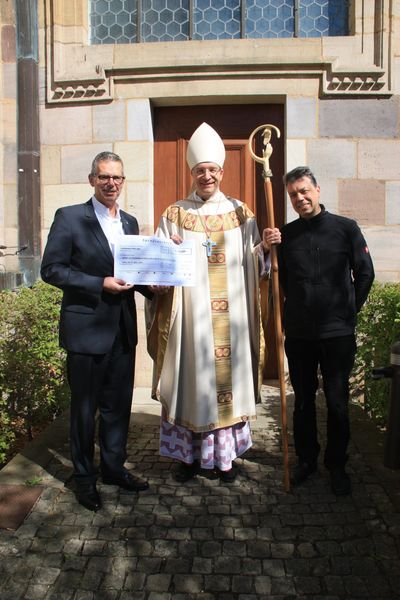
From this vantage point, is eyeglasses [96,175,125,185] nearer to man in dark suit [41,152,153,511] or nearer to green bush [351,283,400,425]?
man in dark suit [41,152,153,511]

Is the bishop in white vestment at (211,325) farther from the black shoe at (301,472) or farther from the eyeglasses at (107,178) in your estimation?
the eyeglasses at (107,178)

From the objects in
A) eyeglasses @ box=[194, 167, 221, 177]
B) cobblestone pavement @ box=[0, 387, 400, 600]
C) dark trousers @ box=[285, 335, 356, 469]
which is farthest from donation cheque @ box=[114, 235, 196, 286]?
cobblestone pavement @ box=[0, 387, 400, 600]

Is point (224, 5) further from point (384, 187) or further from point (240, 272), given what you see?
point (240, 272)

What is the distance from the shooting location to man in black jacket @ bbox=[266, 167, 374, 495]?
312 cm

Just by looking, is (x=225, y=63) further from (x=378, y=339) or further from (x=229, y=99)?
(x=378, y=339)

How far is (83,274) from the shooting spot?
9.70 feet

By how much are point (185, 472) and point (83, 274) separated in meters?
1.49

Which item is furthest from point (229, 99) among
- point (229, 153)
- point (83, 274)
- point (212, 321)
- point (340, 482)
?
point (340, 482)

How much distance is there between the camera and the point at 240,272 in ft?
11.1

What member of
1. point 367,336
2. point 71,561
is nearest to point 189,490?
point 71,561

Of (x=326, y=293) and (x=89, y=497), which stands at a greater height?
(x=326, y=293)

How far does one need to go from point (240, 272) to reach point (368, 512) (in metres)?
1.63

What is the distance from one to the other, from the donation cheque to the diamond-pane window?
12.0ft

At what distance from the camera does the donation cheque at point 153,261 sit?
9.80 feet
